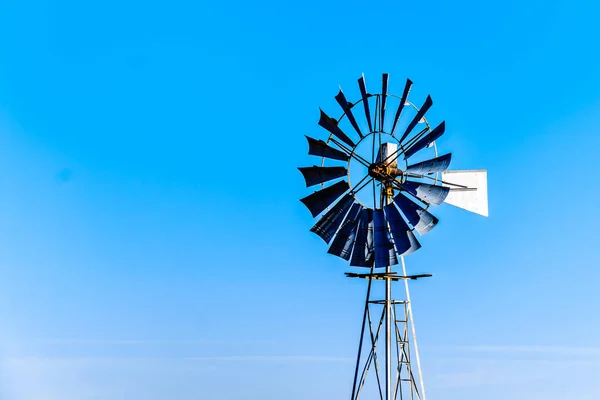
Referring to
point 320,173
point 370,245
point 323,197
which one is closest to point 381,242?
point 370,245

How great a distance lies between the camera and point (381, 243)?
2047 centimetres

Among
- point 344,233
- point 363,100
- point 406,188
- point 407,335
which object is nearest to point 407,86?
point 363,100

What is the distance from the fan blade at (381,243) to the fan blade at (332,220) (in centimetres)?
104

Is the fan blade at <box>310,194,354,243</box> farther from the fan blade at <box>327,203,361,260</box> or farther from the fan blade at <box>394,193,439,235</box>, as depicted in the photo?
the fan blade at <box>394,193,439,235</box>

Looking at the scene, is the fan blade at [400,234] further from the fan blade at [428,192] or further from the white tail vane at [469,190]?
the white tail vane at [469,190]

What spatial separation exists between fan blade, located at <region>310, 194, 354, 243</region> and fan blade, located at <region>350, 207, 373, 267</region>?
0.55 meters

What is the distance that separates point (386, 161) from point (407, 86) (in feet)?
7.39

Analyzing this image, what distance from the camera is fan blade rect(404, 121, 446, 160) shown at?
20392mm

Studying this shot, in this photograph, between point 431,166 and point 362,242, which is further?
point 362,242

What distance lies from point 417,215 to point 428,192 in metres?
0.71

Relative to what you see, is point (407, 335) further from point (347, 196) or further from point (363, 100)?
point (363, 100)

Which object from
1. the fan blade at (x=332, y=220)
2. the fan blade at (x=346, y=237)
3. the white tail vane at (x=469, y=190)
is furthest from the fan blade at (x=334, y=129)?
the white tail vane at (x=469, y=190)

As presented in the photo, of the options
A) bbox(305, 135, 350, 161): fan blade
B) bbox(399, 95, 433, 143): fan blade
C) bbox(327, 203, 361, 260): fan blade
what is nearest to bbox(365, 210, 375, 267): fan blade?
bbox(327, 203, 361, 260): fan blade

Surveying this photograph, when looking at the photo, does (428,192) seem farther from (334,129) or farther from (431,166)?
(334,129)
